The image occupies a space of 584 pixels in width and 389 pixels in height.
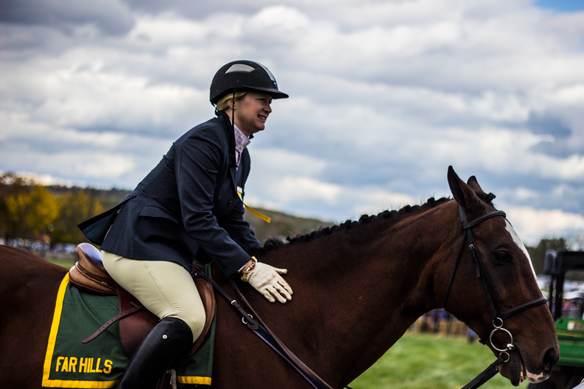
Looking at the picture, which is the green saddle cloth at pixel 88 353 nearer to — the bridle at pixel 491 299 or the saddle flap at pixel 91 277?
the saddle flap at pixel 91 277

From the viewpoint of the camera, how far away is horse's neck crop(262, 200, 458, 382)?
10.7 feet

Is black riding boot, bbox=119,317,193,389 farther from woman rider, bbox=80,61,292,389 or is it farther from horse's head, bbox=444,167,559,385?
horse's head, bbox=444,167,559,385

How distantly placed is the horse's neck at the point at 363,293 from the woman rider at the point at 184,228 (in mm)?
258

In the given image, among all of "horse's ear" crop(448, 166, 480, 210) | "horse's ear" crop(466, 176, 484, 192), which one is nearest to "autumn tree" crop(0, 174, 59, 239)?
"horse's ear" crop(466, 176, 484, 192)

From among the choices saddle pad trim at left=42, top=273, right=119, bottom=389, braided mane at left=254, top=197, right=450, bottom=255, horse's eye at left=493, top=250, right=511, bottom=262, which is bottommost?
saddle pad trim at left=42, top=273, right=119, bottom=389

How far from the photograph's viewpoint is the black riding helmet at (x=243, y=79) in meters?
3.53

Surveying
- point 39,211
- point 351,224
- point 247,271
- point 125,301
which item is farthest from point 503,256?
point 39,211

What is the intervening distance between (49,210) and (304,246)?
79.1 metres

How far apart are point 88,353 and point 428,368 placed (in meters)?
13.2

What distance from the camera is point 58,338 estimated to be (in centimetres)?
298

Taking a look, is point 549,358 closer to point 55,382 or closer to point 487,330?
point 487,330

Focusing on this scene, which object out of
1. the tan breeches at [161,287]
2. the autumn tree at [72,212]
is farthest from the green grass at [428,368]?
the autumn tree at [72,212]

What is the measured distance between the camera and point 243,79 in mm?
3537

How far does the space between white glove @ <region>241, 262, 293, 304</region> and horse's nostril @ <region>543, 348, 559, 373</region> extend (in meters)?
1.60
